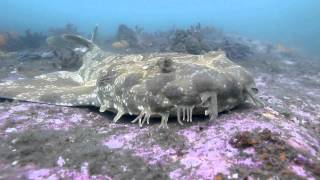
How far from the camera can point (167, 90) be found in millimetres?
5504

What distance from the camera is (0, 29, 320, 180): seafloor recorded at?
4.15 m

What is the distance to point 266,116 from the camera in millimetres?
5629

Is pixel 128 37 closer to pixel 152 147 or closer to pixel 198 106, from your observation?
pixel 198 106

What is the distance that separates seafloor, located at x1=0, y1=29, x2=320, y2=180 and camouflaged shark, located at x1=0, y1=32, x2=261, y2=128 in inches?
7.9

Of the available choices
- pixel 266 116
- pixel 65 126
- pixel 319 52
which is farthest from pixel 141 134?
pixel 319 52

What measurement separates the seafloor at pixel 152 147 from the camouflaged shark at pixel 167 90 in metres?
0.20

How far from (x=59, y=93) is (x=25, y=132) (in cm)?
191

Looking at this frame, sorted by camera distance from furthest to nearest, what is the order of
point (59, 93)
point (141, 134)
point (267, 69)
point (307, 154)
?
1. point (267, 69)
2. point (59, 93)
3. point (141, 134)
4. point (307, 154)

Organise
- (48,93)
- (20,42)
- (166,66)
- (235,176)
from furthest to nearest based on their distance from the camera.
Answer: (20,42)
(48,93)
(166,66)
(235,176)

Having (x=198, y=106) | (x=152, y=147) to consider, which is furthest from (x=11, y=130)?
(x=198, y=106)

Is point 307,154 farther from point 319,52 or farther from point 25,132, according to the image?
point 319,52

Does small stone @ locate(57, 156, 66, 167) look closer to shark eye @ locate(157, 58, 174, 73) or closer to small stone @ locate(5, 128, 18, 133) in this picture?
small stone @ locate(5, 128, 18, 133)

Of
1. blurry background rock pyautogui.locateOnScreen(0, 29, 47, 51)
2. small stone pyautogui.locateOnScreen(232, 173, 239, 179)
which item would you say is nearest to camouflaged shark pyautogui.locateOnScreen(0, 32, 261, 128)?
A: small stone pyautogui.locateOnScreen(232, 173, 239, 179)

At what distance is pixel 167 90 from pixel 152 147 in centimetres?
99
